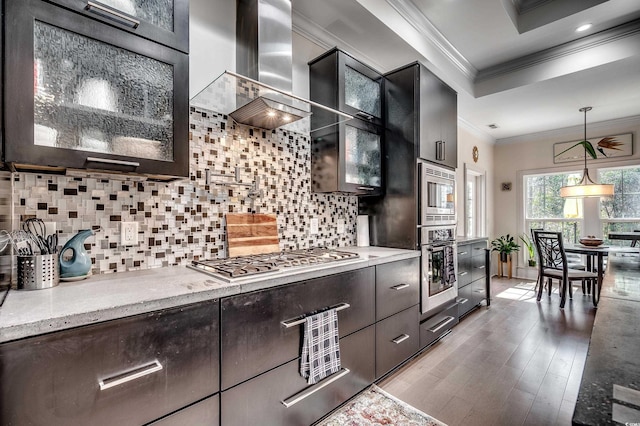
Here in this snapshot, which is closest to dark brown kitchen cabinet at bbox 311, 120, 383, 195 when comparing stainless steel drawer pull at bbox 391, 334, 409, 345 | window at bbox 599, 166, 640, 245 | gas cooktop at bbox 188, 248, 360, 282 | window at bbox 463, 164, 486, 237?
gas cooktop at bbox 188, 248, 360, 282

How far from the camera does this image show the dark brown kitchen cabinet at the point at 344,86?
2.28 meters

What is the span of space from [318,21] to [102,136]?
195 cm

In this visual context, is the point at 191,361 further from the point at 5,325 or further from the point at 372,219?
the point at 372,219

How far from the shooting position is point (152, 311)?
107cm

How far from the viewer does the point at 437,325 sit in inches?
106

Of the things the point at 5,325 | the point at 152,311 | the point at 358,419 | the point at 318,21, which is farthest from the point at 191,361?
the point at 318,21

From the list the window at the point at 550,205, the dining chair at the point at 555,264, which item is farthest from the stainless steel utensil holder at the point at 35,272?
the window at the point at 550,205

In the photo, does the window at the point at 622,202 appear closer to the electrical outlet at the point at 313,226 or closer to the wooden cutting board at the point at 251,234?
the electrical outlet at the point at 313,226

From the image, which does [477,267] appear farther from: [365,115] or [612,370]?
[612,370]

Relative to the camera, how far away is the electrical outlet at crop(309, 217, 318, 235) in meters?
2.47

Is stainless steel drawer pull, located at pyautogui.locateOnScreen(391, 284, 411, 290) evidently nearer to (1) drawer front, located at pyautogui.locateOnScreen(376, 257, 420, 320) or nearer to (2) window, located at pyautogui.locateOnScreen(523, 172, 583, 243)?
(1) drawer front, located at pyautogui.locateOnScreen(376, 257, 420, 320)

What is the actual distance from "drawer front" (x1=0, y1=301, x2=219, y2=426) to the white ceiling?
7.65 ft

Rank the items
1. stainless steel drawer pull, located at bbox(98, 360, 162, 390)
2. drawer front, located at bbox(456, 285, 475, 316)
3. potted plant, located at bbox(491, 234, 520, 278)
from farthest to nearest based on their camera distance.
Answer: potted plant, located at bbox(491, 234, 520, 278)
drawer front, located at bbox(456, 285, 475, 316)
stainless steel drawer pull, located at bbox(98, 360, 162, 390)

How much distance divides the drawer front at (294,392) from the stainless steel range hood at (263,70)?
1427 millimetres
